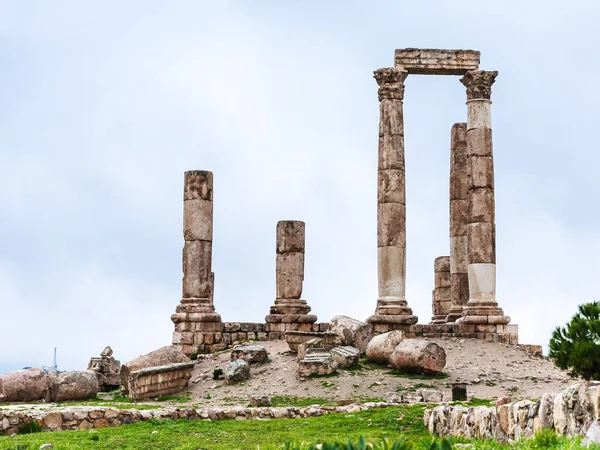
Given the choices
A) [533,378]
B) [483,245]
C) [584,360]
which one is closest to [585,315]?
[584,360]

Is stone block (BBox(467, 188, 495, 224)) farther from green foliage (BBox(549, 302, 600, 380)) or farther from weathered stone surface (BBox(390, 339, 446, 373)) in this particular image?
green foliage (BBox(549, 302, 600, 380))

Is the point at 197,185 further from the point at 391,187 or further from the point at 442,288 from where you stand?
the point at 442,288

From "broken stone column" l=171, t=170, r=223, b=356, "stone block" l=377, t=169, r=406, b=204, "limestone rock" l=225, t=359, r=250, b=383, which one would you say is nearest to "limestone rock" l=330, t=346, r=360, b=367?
"limestone rock" l=225, t=359, r=250, b=383

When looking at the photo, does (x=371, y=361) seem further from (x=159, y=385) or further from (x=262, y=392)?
(x=159, y=385)

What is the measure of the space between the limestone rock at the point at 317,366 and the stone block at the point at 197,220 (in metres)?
6.67

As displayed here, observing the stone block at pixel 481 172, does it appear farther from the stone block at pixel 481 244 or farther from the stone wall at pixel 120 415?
the stone wall at pixel 120 415

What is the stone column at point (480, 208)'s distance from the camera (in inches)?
1202

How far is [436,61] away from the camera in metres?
31.3

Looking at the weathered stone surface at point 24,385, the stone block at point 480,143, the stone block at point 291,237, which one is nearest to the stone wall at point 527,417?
the weathered stone surface at point 24,385

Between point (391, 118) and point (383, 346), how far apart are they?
8.04 m

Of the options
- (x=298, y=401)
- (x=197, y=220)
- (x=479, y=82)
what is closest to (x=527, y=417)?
(x=298, y=401)

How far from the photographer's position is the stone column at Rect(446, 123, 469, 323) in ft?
112

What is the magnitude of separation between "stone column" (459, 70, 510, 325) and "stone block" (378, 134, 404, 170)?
2.43 meters

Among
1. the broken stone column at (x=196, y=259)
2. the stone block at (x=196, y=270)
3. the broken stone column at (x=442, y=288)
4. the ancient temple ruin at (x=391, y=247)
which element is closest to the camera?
the broken stone column at (x=196, y=259)
